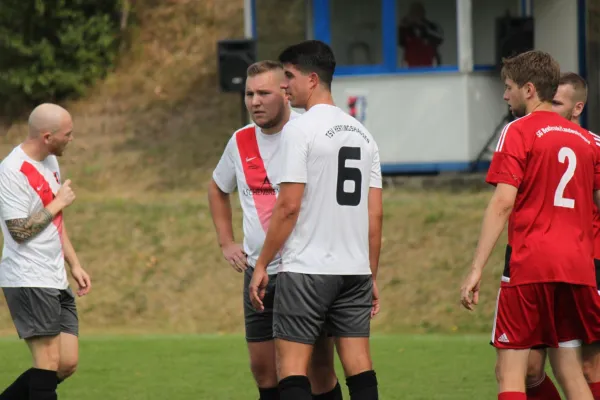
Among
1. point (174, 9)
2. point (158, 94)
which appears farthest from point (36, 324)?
point (174, 9)

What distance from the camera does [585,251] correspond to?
6172 millimetres

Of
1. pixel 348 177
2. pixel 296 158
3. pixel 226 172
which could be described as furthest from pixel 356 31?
pixel 296 158

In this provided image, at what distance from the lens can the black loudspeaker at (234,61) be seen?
18.6 m

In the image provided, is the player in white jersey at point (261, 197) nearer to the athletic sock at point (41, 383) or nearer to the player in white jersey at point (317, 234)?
the player in white jersey at point (317, 234)

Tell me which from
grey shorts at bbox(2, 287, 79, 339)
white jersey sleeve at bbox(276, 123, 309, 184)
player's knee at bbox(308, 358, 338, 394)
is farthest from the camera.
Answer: grey shorts at bbox(2, 287, 79, 339)

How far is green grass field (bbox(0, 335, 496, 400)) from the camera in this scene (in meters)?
9.04

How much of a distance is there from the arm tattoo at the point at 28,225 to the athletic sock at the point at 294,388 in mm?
1743

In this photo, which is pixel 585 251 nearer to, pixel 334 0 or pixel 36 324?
pixel 36 324

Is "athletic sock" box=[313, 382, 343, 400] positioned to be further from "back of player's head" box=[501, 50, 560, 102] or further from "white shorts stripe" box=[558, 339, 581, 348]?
"back of player's head" box=[501, 50, 560, 102]

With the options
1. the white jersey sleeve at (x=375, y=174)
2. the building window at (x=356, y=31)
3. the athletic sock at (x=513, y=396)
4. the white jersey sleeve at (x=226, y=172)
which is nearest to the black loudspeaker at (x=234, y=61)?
the building window at (x=356, y=31)

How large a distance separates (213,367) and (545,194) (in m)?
4.83

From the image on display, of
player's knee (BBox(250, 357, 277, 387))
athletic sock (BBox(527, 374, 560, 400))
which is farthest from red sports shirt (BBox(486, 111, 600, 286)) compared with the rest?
player's knee (BBox(250, 357, 277, 387))

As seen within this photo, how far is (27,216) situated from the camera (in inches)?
273

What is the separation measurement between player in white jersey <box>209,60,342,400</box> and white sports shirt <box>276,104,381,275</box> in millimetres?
602
